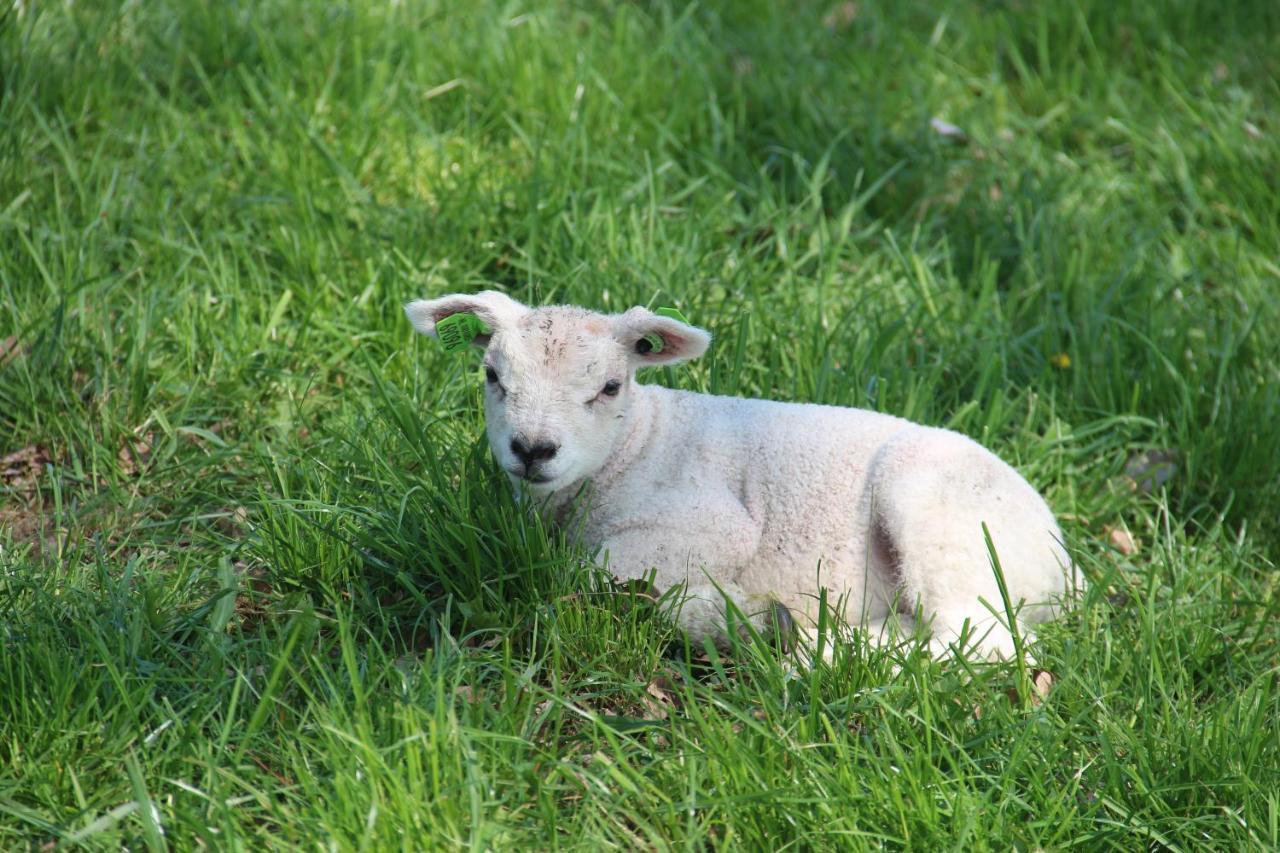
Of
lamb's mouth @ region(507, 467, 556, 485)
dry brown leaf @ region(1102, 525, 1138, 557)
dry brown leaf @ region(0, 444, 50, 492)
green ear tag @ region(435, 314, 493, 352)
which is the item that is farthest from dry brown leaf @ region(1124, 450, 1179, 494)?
dry brown leaf @ region(0, 444, 50, 492)

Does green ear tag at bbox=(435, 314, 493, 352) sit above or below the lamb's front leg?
above

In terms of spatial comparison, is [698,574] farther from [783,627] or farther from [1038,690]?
[1038,690]

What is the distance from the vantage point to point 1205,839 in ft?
10.8

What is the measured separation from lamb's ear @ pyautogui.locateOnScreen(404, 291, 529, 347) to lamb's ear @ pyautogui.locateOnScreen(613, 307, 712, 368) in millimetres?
330

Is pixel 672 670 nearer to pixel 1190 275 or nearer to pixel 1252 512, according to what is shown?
pixel 1252 512

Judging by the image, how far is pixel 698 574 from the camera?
3.94 meters

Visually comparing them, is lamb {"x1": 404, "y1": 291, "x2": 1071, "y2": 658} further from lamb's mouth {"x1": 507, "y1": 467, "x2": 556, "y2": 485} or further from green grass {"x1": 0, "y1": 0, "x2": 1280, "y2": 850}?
green grass {"x1": 0, "y1": 0, "x2": 1280, "y2": 850}

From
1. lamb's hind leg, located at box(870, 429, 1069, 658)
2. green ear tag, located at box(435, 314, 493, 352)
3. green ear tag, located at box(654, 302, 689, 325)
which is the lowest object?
lamb's hind leg, located at box(870, 429, 1069, 658)

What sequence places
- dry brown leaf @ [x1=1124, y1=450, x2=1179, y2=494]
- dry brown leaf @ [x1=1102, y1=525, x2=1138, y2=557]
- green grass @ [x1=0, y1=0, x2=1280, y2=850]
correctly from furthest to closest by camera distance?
1. dry brown leaf @ [x1=1124, y1=450, x2=1179, y2=494]
2. dry brown leaf @ [x1=1102, y1=525, x2=1138, y2=557]
3. green grass @ [x1=0, y1=0, x2=1280, y2=850]

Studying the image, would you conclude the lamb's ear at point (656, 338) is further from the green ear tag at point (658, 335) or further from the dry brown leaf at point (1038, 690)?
the dry brown leaf at point (1038, 690)

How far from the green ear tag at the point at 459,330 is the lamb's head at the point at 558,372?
3 centimetres

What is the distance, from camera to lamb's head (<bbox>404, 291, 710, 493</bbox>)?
365 centimetres

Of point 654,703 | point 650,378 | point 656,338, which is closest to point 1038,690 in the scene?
point 654,703

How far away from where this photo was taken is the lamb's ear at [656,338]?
3.86 metres
